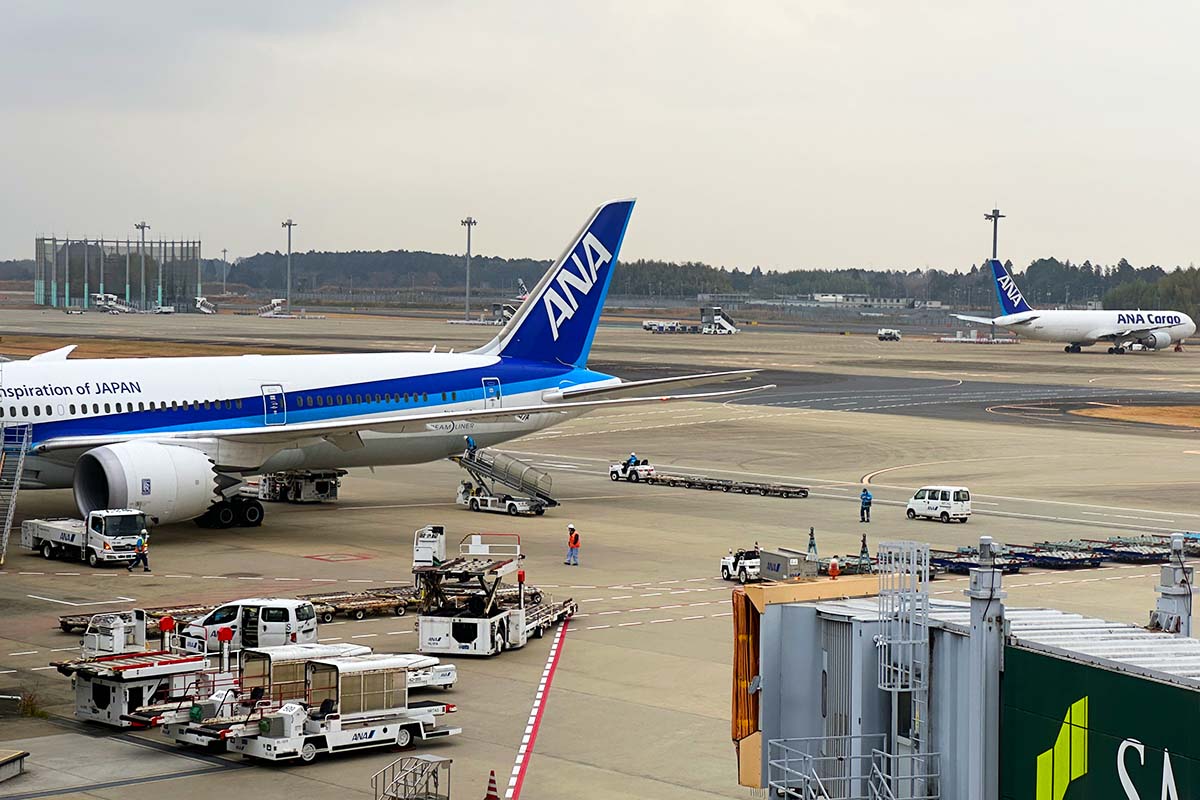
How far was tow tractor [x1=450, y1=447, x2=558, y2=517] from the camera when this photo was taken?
55656 millimetres

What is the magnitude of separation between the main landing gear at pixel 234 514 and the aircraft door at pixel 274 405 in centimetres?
269

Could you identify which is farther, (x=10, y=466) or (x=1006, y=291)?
(x=1006, y=291)

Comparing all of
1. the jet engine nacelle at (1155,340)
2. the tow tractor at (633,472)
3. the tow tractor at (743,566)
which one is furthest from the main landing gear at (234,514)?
the jet engine nacelle at (1155,340)

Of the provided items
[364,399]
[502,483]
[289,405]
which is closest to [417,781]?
[289,405]

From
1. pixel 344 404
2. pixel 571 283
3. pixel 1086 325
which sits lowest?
pixel 344 404

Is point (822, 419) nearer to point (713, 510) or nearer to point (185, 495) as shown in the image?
point (713, 510)

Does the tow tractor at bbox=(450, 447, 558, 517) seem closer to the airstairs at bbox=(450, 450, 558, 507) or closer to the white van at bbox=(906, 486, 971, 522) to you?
the airstairs at bbox=(450, 450, 558, 507)

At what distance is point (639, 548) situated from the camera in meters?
47.9

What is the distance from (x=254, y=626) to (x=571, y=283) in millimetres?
28638

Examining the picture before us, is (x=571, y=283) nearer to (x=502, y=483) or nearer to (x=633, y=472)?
(x=502, y=483)

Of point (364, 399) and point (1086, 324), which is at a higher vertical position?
point (1086, 324)

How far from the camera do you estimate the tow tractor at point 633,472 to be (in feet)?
212

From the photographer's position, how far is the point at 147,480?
4566cm

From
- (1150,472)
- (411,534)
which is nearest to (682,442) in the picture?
(1150,472)
